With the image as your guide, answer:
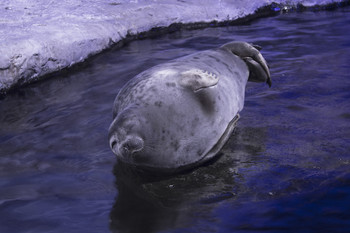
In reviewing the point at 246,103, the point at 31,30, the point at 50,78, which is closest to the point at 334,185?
the point at 246,103

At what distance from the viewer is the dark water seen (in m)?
2.86

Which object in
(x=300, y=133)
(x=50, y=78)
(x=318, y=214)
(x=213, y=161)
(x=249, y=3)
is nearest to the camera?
(x=318, y=214)

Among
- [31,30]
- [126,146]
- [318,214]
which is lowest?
[318,214]

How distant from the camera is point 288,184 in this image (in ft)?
10.3

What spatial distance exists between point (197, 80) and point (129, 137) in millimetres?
807

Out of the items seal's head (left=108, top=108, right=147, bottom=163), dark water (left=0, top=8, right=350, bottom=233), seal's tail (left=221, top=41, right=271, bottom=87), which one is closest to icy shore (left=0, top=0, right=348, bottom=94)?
dark water (left=0, top=8, right=350, bottom=233)

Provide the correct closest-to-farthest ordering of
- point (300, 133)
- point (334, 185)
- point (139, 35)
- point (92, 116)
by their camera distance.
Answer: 1. point (334, 185)
2. point (300, 133)
3. point (92, 116)
4. point (139, 35)

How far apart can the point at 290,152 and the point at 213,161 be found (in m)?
0.60

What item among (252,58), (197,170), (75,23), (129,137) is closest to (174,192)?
(197,170)

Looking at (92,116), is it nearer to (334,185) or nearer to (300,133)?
(300,133)

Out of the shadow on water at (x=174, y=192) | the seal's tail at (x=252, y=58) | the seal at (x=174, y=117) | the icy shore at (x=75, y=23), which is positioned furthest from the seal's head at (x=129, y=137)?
the icy shore at (x=75, y=23)

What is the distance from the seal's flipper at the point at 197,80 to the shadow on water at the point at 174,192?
57cm

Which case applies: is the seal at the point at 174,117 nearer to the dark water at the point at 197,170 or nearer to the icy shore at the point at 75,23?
the dark water at the point at 197,170

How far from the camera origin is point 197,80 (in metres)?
3.59
